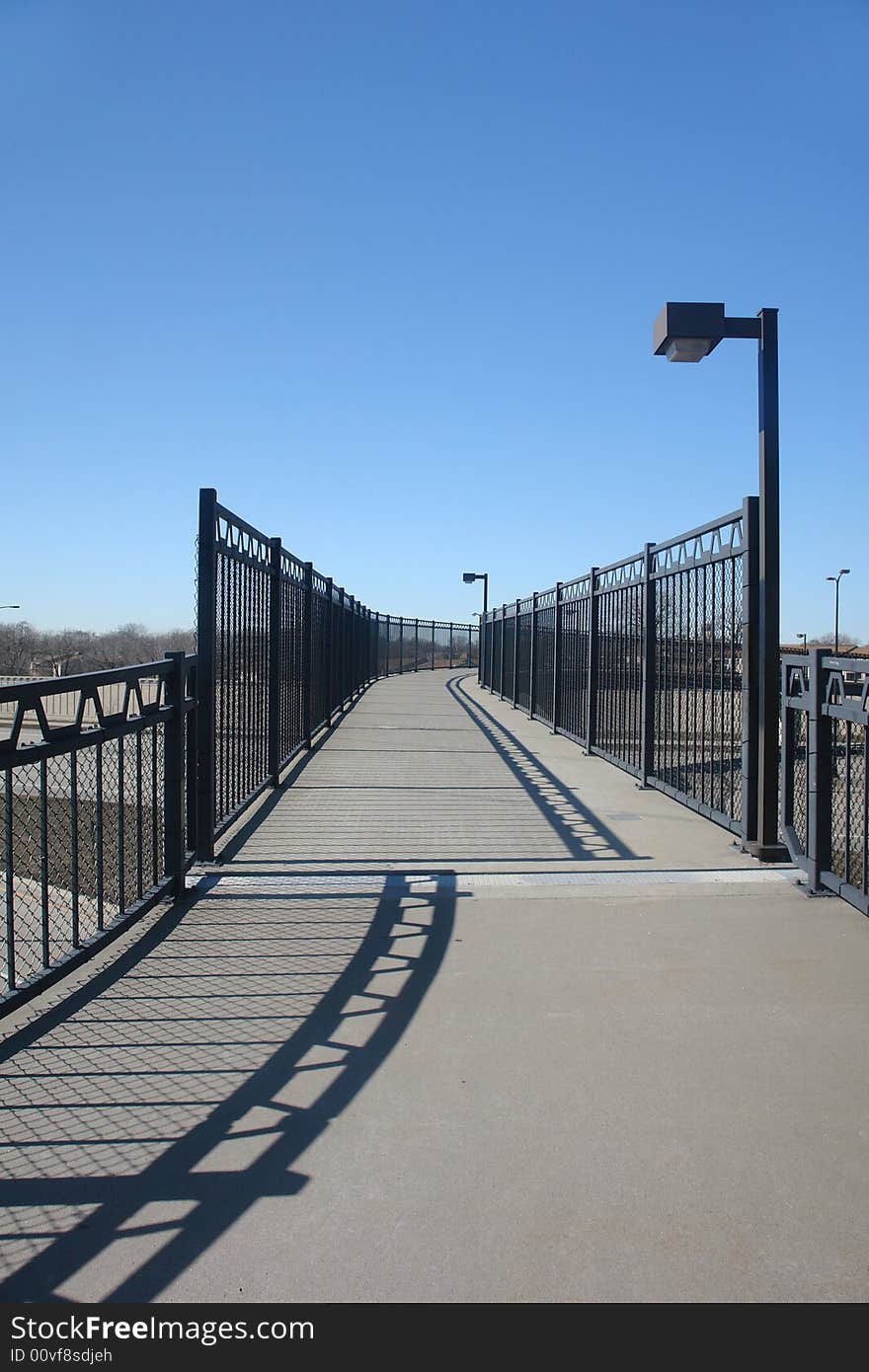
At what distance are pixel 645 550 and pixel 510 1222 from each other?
729 cm

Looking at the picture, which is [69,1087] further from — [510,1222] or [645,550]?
[645,550]

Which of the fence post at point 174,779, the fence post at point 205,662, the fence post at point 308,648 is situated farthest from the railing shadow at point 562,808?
the fence post at point 174,779

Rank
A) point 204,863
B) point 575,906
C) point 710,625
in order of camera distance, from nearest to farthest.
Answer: point 575,906 < point 204,863 < point 710,625

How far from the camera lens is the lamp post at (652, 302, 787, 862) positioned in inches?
258

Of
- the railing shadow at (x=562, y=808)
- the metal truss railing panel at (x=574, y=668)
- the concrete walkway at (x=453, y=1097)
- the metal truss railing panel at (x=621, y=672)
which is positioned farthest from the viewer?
the metal truss railing panel at (x=574, y=668)

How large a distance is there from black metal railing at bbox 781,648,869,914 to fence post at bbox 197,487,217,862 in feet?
11.3

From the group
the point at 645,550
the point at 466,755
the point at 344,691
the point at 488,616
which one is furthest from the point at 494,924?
the point at 488,616

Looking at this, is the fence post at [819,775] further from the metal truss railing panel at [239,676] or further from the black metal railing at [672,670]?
the metal truss railing panel at [239,676]

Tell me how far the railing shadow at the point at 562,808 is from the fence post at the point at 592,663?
28.9 inches

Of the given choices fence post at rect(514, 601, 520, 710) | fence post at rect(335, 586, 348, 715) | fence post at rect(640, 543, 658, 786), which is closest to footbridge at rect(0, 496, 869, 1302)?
fence post at rect(640, 543, 658, 786)

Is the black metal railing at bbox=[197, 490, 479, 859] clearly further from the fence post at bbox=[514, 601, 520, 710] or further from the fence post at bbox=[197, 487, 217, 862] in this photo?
the fence post at bbox=[514, 601, 520, 710]

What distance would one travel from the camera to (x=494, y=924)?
528 centimetres

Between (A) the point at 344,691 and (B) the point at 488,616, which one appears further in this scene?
(B) the point at 488,616

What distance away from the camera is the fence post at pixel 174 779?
5.55m
